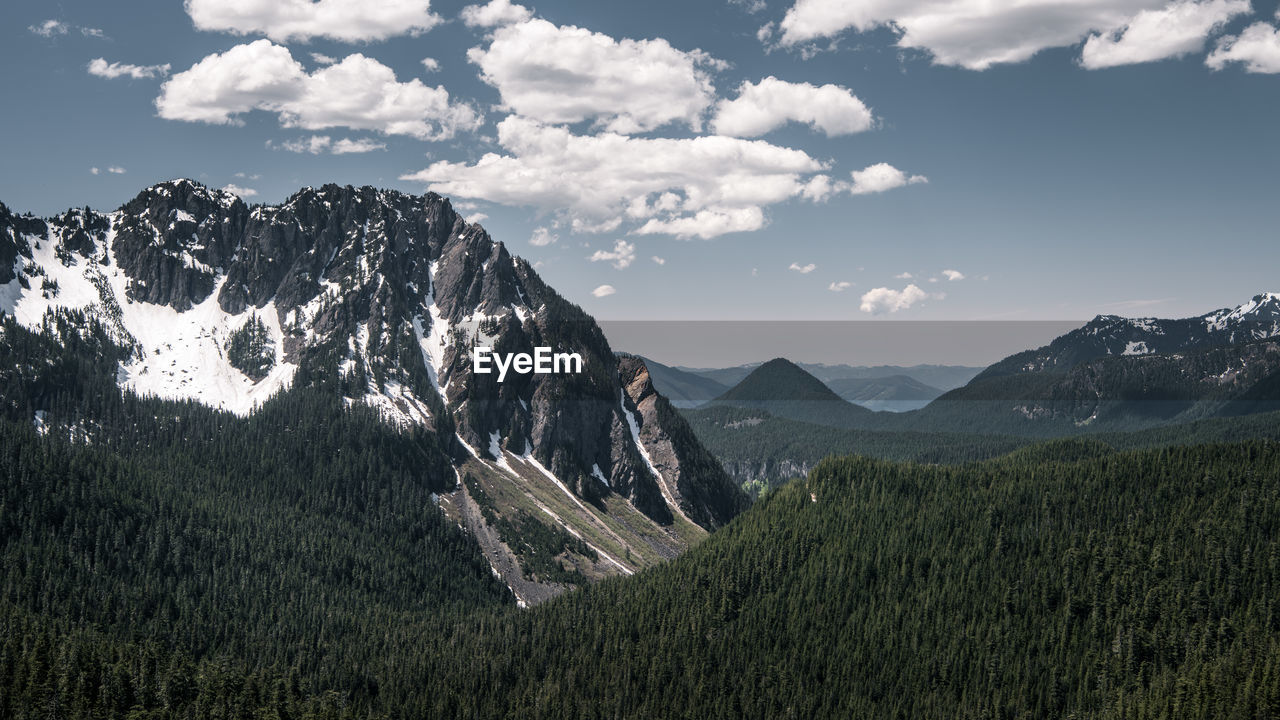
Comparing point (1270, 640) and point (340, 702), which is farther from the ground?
point (1270, 640)

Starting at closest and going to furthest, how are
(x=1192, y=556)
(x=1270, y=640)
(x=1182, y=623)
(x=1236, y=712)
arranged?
(x=1236, y=712) < (x=1270, y=640) < (x=1182, y=623) < (x=1192, y=556)

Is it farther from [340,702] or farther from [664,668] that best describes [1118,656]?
[340,702]

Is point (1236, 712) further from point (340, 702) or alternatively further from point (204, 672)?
point (204, 672)

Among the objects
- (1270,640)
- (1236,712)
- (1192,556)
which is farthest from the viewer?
(1192,556)

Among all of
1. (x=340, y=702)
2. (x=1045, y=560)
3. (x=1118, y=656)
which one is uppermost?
(x=1045, y=560)

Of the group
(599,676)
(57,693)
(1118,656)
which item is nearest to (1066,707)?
(1118,656)

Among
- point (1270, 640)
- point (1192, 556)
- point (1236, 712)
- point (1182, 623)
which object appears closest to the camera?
point (1236, 712)

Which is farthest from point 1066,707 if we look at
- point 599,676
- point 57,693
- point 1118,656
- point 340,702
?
point 57,693

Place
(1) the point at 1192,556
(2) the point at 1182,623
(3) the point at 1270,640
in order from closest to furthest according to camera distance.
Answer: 1. (3) the point at 1270,640
2. (2) the point at 1182,623
3. (1) the point at 1192,556

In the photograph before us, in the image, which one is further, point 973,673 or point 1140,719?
point 973,673
